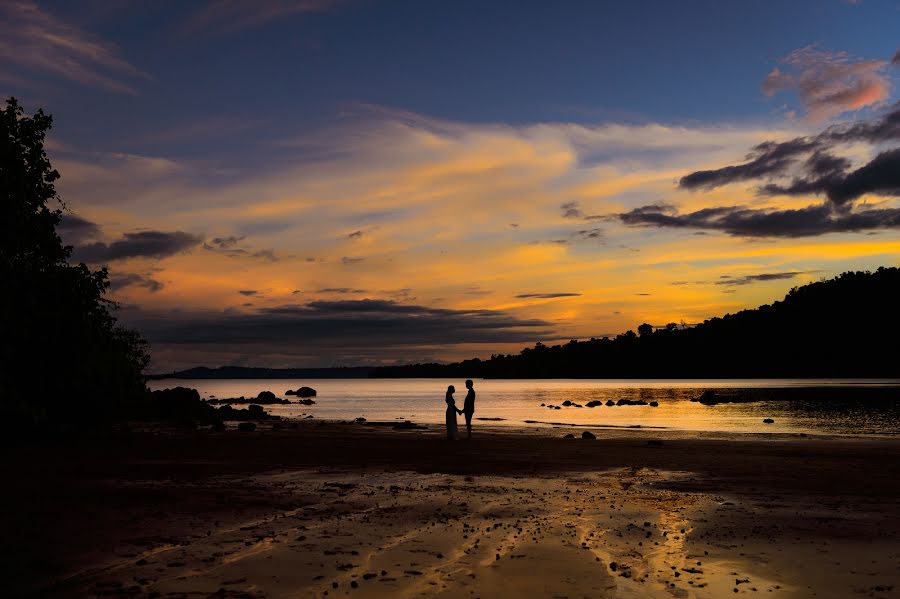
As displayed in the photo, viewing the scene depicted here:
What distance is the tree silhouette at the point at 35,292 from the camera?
28.1 m

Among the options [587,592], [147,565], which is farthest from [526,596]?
[147,565]

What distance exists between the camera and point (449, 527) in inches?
496

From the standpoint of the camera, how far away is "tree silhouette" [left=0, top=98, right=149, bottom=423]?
28.1 metres

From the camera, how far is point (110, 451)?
27.1 m

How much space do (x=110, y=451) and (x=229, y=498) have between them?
1366 centimetres

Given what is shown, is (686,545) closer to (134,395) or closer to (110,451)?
(110,451)

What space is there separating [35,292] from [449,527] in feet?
77.9

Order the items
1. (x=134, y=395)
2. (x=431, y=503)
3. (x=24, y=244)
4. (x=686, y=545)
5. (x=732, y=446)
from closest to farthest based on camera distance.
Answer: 1. (x=686, y=545)
2. (x=431, y=503)
3. (x=24, y=244)
4. (x=732, y=446)
5. (x=134, y=395)

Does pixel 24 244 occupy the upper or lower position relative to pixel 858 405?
upper

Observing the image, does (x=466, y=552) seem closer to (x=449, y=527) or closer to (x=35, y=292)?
(x=449, y=527)

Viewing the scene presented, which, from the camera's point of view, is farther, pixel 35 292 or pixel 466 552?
pixel 35 292

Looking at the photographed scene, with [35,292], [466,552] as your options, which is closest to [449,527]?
[466,552]

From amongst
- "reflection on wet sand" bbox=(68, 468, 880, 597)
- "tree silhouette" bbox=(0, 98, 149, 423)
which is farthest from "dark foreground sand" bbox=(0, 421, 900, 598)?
"tree silhouette" bbox=(0, 98, 149, 423)

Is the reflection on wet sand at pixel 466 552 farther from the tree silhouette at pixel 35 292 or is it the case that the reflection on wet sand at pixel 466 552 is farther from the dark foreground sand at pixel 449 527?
the tree silhouette at pixel 35 292
